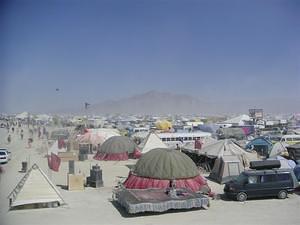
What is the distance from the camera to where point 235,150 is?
2561cm

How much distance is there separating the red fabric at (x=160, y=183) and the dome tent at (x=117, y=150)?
14016mm

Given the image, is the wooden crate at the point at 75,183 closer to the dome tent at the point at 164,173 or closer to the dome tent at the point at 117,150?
the dome tent at the point at 164,173

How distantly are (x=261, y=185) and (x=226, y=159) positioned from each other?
4.80 metres

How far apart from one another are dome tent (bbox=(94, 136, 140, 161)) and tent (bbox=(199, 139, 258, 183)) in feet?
27.6

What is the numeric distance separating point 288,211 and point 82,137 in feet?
99.5

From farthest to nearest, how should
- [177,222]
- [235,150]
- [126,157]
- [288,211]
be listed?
[126,157] < [235,150] < [288,211] < [177,222]

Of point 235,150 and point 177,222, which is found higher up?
point 235,150

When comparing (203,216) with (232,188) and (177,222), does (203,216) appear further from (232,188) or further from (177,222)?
(232,188)

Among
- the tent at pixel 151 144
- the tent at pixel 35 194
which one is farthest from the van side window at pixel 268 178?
the tent at pixel 151 144

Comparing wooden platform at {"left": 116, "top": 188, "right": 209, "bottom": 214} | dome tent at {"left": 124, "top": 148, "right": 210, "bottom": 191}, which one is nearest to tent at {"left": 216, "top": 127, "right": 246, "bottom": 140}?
dome tent at {"left": 124, "top": 148, "right": 210, "bottom": 191}

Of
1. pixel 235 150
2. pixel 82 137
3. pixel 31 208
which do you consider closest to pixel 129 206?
pixel 31 208

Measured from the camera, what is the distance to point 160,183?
18578 millimetres

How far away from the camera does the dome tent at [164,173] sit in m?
18.8

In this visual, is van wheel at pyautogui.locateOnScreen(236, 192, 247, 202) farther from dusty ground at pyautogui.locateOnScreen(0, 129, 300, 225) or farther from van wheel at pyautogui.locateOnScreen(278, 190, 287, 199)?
van wheel at pyautogui.locateOnScreen(278, 190, 287, 199)
